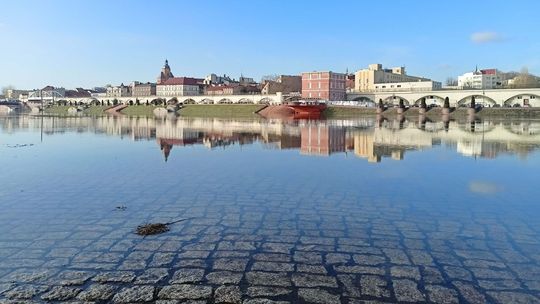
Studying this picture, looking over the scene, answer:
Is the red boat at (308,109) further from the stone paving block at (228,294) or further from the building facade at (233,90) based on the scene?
the stone paving block at (228,294)

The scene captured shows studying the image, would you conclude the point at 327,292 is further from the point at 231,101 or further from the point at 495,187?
the point at 231,101

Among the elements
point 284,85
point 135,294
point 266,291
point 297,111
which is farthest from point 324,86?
point 135,294

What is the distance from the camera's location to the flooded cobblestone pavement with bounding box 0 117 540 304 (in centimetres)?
626

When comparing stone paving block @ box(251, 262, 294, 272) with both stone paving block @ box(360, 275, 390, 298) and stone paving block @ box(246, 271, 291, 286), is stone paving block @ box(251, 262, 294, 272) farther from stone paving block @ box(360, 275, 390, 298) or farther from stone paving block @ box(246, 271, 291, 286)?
stone paving block @ box(360, 275, 390, 298)

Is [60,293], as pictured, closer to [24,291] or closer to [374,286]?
[24,291]

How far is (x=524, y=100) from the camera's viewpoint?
92938 millimetres

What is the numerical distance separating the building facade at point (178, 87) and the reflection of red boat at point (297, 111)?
8466 centimetres

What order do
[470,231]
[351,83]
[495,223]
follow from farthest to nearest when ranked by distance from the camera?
[351,83] → [495,223] → [470,231]

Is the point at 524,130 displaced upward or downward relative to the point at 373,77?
downward

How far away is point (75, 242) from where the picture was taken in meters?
8.31

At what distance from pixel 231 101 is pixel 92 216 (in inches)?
4389

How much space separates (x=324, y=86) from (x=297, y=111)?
26446 millimetres

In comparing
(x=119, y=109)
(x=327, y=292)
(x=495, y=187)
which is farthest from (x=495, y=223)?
(x=119, y=109)

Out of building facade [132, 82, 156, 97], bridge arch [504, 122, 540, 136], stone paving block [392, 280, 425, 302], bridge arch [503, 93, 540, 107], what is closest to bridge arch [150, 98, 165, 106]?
building facade [132, 82, 156, 97]
